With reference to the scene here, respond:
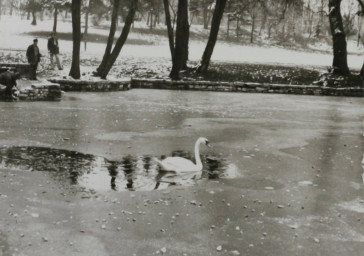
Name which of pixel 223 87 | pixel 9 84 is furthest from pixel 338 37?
pixel 9 84

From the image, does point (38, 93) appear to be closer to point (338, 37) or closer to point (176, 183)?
point (176, 183)

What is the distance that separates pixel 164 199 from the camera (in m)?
8.64

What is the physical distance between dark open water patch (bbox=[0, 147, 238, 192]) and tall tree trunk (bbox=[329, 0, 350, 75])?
19.4 metres

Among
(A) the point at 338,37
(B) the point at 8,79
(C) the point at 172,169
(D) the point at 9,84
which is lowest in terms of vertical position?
(C) the point at 172,169

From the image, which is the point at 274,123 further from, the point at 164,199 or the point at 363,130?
the point at 164,199

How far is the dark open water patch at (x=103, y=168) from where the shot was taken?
31.1ft

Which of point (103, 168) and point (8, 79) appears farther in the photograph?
point (8, 79)

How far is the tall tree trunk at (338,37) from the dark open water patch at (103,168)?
19423 mm

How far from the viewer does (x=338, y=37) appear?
29203 millimetres

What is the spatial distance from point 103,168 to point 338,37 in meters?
21.7

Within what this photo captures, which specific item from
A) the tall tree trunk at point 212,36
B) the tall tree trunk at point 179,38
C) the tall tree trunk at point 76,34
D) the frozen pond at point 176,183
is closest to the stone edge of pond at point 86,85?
the tall tree trunk at point 76,34

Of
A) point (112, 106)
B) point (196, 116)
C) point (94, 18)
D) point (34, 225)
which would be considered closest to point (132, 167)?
point (34, 225)

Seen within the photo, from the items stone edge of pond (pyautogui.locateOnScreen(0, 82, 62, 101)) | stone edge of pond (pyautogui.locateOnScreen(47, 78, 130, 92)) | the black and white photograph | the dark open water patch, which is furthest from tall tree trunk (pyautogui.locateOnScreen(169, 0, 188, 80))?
the dark open water patch

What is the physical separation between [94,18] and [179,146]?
5297cm
